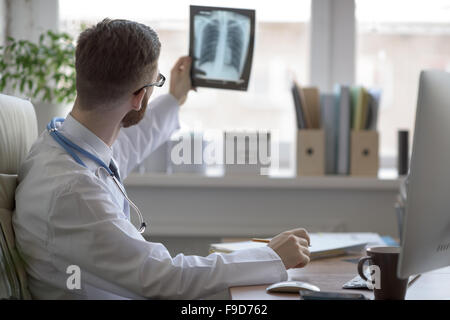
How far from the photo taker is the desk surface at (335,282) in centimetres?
111

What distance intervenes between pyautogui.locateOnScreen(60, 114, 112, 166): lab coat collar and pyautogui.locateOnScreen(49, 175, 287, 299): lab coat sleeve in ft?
0.47

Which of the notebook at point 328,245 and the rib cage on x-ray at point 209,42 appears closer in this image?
the notebook at point 328,245

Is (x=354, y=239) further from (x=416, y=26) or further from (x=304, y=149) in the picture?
(x=416, y=26)

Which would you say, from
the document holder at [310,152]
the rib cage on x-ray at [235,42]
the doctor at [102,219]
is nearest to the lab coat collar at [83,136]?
the doctor at [102,219]

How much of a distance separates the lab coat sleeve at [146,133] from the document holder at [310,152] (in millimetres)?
670

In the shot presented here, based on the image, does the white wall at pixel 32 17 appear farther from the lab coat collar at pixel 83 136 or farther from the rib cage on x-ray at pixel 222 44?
the lab coat collar at pixel 83 136

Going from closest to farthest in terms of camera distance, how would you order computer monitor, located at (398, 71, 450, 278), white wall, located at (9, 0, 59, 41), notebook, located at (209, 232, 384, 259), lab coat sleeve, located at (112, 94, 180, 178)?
computer monitor, located at (398, 71, 450, 278) < notebook, located at (209, 232, 384, 259) < lab coat sleeve, located at (112, 94, 180, 178) < white wall, located at (9, 0, 59, 41)

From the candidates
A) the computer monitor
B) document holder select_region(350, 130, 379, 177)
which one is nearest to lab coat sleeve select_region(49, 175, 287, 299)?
the computer monitor

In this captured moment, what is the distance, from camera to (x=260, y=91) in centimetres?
266

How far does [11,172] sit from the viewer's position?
130cm

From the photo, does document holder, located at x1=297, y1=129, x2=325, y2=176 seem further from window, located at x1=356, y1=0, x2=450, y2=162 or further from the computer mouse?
the computer mouse

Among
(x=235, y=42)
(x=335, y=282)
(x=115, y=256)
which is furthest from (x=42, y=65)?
(x=335, y=282)

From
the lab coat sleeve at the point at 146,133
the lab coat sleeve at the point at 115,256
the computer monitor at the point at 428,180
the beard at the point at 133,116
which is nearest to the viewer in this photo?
the computer monitor at the point at 428,180

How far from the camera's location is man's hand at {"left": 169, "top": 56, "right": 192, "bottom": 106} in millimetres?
1788
